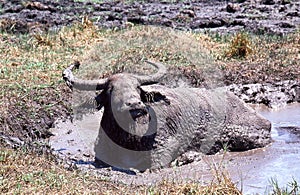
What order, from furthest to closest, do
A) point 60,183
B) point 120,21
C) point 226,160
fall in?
1. point 120,21
2. point 226,160
3. point 60,183

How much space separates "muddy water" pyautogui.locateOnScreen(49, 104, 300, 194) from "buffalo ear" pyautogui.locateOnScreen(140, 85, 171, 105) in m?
0.78

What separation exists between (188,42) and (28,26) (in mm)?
4142

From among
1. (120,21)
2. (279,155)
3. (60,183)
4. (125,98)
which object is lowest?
(120,21)

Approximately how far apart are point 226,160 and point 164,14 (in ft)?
35.7

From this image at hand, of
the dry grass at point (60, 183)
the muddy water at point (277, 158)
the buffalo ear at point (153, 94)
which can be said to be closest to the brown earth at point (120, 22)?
the dry grass at point (60, 183)

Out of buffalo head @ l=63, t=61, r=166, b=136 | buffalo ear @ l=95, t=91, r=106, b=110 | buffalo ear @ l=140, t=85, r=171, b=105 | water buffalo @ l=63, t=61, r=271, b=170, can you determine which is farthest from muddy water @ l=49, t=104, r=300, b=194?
buffalo ear @ l=140, t=85, r=171, b=105

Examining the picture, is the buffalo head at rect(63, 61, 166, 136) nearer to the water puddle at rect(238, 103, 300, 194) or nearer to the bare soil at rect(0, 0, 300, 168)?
the bare soil at rect(0, 0, 300, 168)

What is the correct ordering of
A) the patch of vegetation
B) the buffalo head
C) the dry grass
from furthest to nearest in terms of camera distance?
the patch of vegetation < the buffalo head < the dry grass

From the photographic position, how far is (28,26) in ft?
46.4

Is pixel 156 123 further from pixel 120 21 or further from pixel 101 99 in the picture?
pixel 120 21

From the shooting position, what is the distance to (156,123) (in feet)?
22.8

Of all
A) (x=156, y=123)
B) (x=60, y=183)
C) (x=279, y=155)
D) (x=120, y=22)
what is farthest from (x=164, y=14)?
(x=60, y=183)

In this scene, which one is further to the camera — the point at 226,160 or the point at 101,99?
the point at 226,160

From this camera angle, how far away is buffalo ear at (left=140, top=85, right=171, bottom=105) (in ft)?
22.6
